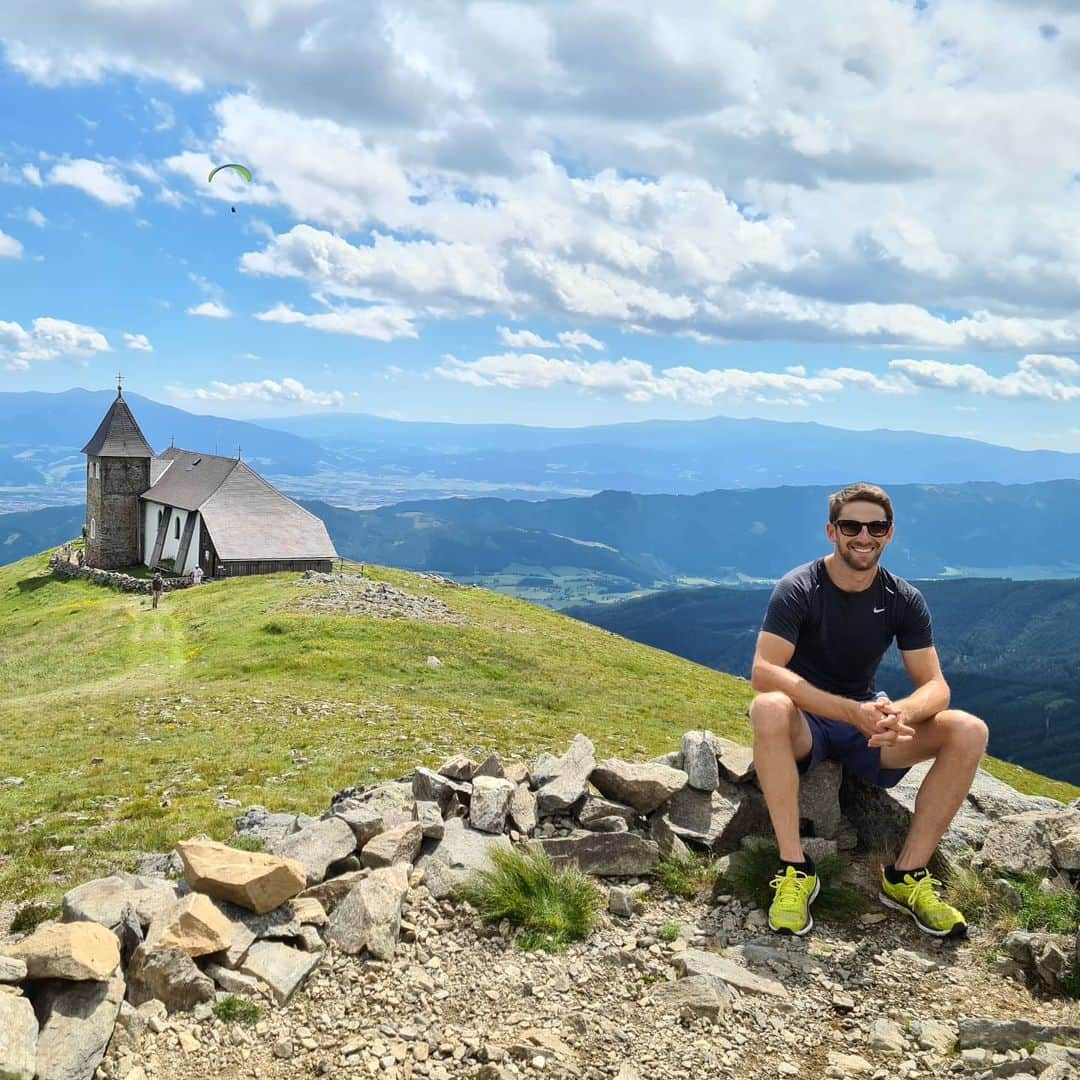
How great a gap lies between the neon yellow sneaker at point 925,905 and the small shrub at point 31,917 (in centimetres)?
917

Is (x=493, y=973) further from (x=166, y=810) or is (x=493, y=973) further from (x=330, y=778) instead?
(x=330, y=778)

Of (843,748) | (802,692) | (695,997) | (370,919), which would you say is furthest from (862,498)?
(370,919)

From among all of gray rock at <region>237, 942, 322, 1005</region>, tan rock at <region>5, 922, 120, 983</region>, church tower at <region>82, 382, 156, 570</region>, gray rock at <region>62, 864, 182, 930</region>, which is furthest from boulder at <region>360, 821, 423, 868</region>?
church tower at <region>82, 382, 156, 570</region>

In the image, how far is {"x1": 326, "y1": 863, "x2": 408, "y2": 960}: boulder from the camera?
8.02m

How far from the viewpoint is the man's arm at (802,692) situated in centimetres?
844

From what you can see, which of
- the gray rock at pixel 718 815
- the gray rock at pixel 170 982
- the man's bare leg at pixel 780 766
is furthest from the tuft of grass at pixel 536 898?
the gray rock at pixel 170 982

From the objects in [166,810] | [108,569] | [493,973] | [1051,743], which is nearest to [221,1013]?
[493,973]

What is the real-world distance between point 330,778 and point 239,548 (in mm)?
55739

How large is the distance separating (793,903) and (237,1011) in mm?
5032

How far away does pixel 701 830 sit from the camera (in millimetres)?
10250

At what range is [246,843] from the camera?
1171 cm

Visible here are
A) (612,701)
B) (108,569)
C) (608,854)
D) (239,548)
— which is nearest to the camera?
(608,854)

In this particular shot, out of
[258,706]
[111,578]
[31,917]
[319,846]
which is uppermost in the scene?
[319,846]

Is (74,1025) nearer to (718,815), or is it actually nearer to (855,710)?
(718,815)
